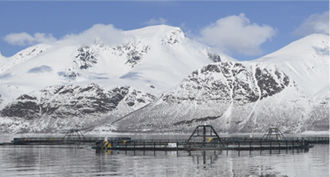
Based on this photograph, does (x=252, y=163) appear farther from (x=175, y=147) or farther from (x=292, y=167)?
(x=175, y=147)

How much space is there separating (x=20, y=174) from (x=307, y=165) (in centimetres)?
4145

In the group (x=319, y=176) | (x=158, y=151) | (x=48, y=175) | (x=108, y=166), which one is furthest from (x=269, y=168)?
(x=158, y=151)

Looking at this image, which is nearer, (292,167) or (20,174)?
(20,174)

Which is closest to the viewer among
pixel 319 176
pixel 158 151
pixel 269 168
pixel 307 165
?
pixel 319 176

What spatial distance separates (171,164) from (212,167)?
8723 millimetres

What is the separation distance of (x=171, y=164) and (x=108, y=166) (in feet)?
32.9

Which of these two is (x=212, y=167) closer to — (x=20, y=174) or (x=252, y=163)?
(x=252, y=163)

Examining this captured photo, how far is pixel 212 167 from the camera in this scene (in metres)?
75.2

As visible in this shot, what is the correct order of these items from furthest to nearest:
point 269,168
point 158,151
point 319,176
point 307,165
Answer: point 158,151 < point 307,165 < point 269,168 < point 319,176

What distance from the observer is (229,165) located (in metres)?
79.1

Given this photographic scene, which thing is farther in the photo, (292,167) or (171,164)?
(171,164)

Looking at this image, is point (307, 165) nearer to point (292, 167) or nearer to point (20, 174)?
point (292, 167)

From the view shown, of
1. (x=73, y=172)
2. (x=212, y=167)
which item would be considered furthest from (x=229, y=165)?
(x=73, y=172)

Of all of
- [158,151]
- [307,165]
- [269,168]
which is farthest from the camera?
[158,151]
